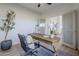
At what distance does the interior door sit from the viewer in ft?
6.31

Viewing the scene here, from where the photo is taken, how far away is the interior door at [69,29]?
1.92 meters

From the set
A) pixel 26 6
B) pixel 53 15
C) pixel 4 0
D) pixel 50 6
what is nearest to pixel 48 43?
pixel 53 15

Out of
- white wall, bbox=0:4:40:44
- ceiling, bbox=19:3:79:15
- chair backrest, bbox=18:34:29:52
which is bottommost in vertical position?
chair backrest, bbox=18:34:29:52

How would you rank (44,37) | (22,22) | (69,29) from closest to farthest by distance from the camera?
(69,29) < (22,22) < (44,37)

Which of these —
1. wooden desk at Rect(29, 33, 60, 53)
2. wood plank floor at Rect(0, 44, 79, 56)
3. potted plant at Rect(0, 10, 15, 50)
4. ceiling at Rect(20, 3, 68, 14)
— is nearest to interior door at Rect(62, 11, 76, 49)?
wood plank floor at Rect(0, 44, 79, 56)

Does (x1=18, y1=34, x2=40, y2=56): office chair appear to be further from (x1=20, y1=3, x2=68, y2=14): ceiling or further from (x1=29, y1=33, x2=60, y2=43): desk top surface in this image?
(x1=20, y1=3, x2=68, y2=14): ceiling

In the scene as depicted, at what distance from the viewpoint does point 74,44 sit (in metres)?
1.91

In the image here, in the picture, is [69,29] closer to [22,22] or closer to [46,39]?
[46,39]

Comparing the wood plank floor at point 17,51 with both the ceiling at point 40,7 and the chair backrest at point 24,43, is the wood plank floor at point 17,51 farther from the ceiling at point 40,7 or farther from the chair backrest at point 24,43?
the ceiling at point 40,7

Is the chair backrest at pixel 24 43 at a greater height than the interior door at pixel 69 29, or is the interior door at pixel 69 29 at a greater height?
the interior door at pixel 69 29

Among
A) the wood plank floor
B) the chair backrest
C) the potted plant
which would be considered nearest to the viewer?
the wood plank floor

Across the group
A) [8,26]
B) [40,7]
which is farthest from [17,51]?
[40,7]

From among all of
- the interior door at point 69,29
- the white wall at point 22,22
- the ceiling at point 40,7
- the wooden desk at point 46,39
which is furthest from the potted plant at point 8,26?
the interior door at point 69,29

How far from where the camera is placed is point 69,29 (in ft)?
6.53
